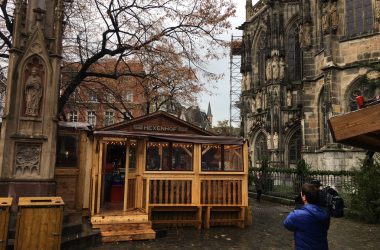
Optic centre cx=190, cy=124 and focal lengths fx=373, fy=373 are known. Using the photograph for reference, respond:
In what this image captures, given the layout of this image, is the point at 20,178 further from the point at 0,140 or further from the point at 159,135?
the point at 159,135

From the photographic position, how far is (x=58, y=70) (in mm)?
8984

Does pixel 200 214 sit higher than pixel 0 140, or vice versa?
pixel 0 140

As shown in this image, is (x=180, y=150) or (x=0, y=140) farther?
(x=180, y=150)

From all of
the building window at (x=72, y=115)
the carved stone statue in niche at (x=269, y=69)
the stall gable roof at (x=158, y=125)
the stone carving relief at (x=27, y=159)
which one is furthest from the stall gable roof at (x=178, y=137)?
the carved stone statue in niche at (x=269, y=69)

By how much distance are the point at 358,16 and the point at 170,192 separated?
17459mm

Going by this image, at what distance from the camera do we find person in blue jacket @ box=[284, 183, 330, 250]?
3861 mm

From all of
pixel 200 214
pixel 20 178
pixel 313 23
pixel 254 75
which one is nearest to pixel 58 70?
pixel 20 178

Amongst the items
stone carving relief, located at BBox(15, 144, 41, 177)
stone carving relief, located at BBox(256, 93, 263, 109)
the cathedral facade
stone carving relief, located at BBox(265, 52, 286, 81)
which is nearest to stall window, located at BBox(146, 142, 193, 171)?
stone carving relief, located at BBox(15, 144, 41, 177)

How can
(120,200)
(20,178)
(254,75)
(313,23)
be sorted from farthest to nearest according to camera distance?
(254,75) < (313,23) < (120,200) < (20,178)

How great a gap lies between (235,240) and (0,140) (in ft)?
19.2

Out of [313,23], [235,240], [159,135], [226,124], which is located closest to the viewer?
[235,240]

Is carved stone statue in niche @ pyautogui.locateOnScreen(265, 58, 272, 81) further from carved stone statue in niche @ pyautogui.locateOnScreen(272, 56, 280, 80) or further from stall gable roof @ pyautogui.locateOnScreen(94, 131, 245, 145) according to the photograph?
stall gable roof @ pyautogui.locateOnScreen(94, 131, 245, 145)

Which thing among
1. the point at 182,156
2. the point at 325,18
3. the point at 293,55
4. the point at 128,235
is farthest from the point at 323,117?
the point at 128,235

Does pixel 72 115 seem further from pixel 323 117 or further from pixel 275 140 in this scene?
pixel 323 117
